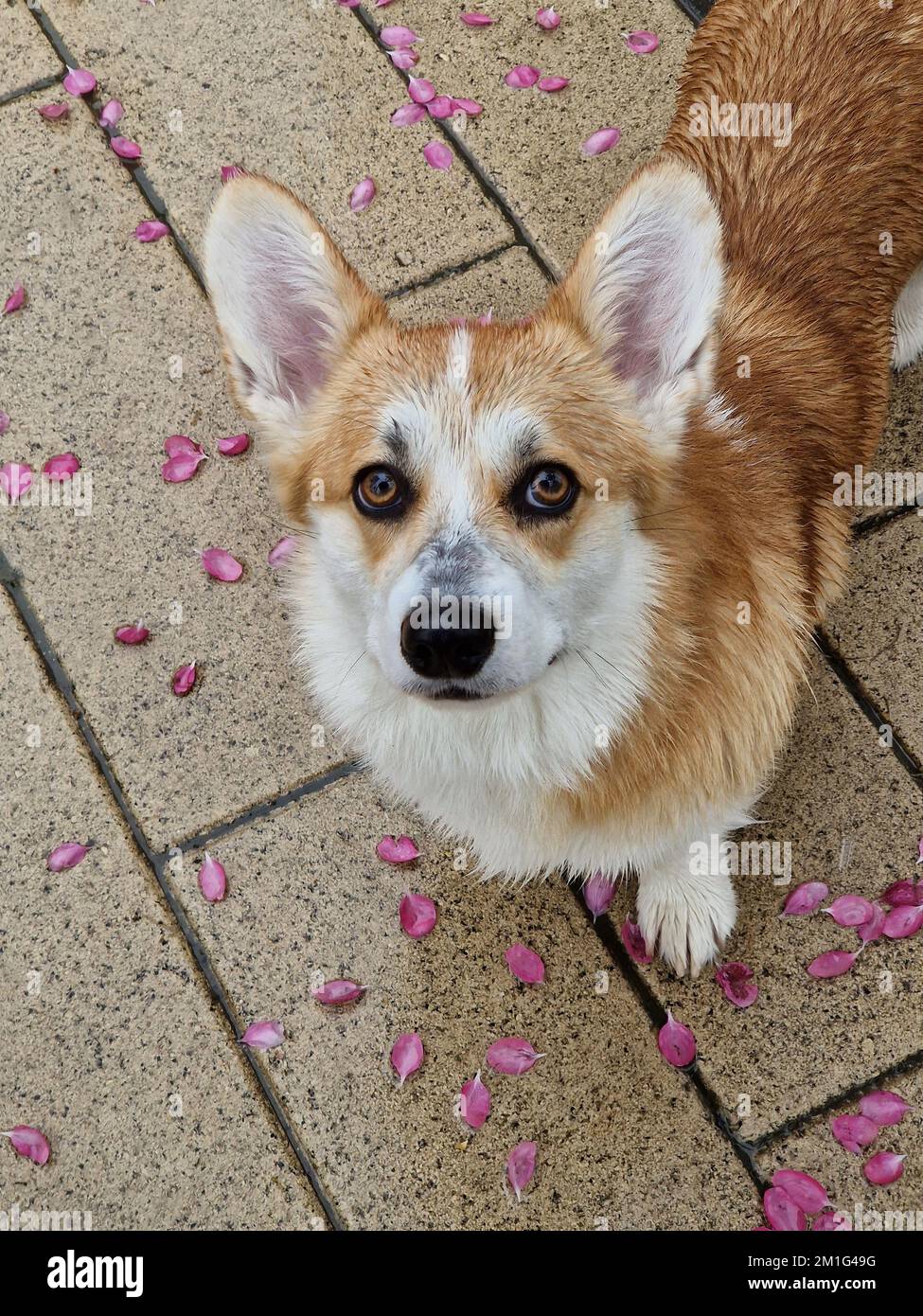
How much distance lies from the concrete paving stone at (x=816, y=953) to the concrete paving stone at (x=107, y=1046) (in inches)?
44.9

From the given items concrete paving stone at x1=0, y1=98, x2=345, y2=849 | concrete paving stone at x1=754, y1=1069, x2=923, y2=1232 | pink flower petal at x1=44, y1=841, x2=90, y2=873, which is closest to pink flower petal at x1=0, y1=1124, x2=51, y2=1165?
pink flower petal at x1=44, y1=841, x2=90, y2=873

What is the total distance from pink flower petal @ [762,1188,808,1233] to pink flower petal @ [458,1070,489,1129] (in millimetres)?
727

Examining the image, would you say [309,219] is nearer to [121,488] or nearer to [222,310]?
[222,310]

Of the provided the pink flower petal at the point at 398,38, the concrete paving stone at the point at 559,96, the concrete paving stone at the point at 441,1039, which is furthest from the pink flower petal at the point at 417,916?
the pink flower petal at the point at 398,38

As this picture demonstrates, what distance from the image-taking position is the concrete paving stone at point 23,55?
4.26m

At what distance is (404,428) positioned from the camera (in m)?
A: 2.32

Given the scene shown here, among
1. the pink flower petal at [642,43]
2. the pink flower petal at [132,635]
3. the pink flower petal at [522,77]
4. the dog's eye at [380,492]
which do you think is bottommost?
the pink flower petal at [132,635]

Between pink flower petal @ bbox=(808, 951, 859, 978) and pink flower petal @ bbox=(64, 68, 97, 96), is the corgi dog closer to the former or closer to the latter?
pink flower petal @ bbox=(808, 951, 859, 978)

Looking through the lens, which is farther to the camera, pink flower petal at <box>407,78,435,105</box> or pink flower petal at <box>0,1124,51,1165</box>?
pink flower petal at <box>407,78,435,105</box>

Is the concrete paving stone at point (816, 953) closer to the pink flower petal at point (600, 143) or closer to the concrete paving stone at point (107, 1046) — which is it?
the concrete paving stone at point (107, 1046)

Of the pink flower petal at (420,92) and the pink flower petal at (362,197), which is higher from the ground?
the pink flower petal at (420,92)

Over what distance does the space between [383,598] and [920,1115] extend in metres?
1.93

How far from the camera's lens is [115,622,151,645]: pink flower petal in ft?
11.6

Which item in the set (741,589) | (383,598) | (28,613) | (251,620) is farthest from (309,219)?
(28,613)
